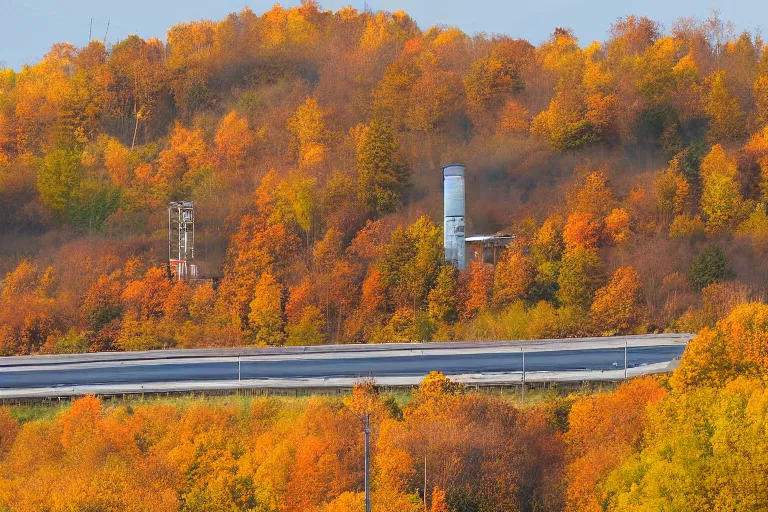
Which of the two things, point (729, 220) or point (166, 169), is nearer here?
point (729, 220)

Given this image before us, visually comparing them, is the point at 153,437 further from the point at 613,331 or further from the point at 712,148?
the point at 712,148

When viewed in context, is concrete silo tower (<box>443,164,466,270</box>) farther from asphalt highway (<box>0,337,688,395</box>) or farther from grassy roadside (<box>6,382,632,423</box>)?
grassy roadside (<box>6,382,632,423</box>)

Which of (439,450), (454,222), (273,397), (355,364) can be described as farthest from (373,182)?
(439,450)

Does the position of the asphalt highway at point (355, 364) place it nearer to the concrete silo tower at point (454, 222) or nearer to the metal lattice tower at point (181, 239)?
the concrete silo tower at point (454, 222)

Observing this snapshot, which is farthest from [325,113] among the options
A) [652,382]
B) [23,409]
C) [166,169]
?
[652,382]

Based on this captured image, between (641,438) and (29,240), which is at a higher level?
(29,240)

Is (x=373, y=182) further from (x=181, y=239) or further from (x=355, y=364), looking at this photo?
(x=355, y=364)

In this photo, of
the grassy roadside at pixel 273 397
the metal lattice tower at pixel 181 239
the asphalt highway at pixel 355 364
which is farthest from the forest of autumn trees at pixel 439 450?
the metal lattice tower at pixel 181 239
